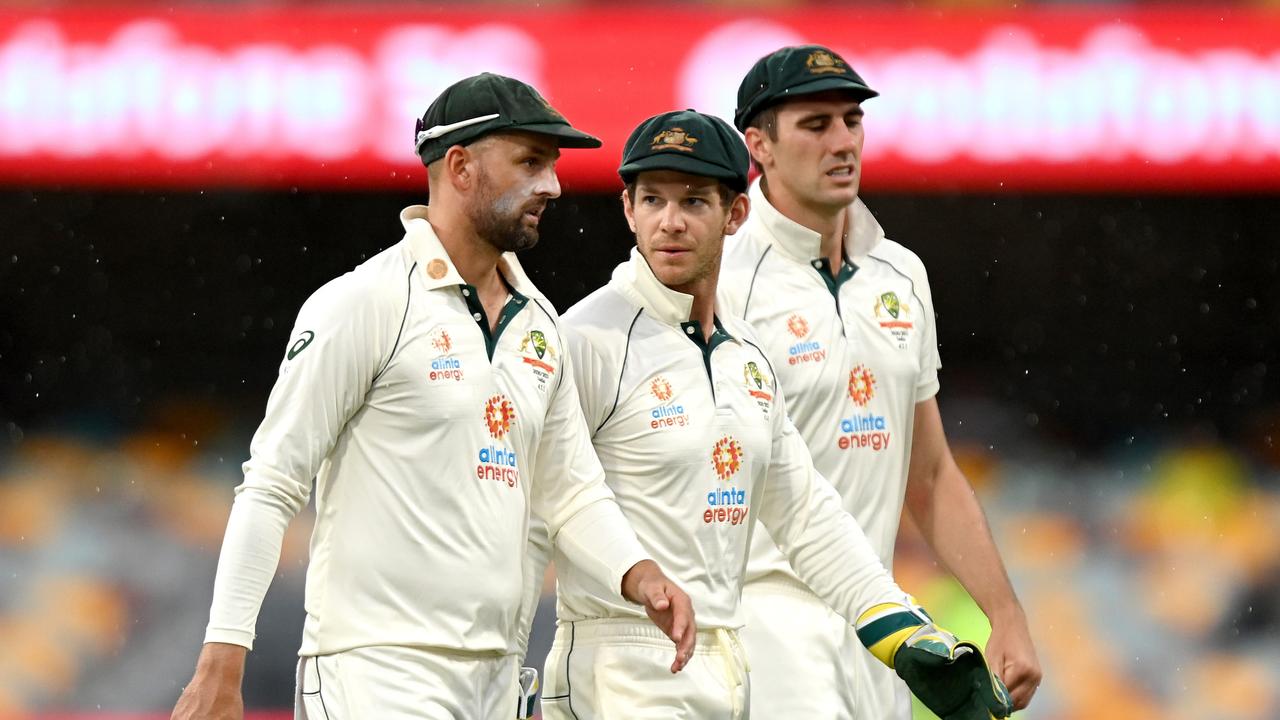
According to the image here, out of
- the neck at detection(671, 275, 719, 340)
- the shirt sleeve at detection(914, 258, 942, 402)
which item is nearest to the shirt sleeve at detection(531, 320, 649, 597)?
the neck at detection(671, 275, 719, 340)

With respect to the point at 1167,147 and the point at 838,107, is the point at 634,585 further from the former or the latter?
the point at 1167,147

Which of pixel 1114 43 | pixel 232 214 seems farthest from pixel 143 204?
pixel 1114 43

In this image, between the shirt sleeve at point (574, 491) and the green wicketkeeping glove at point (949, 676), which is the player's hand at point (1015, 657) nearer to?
the green wicketkeeping glove at point (949, 676)

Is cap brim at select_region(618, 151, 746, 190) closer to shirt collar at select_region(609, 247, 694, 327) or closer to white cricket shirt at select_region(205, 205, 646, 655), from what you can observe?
shirt collar at select_region(609, 247, 694, 327)

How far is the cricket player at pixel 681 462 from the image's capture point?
4199 mm

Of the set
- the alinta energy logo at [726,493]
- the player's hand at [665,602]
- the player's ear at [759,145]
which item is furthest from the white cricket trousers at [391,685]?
the player's ear at [759,145]

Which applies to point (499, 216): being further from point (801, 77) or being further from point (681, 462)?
point (801, 77)

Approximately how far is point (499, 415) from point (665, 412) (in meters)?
0.51

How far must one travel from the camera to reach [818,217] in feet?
16.6

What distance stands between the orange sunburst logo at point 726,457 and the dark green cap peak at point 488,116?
76 cm

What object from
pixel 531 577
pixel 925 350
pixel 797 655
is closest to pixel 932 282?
pixel 925 350

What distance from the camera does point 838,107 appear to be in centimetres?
503

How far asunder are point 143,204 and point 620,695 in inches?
320

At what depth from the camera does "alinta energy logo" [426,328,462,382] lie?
3.81 meters
